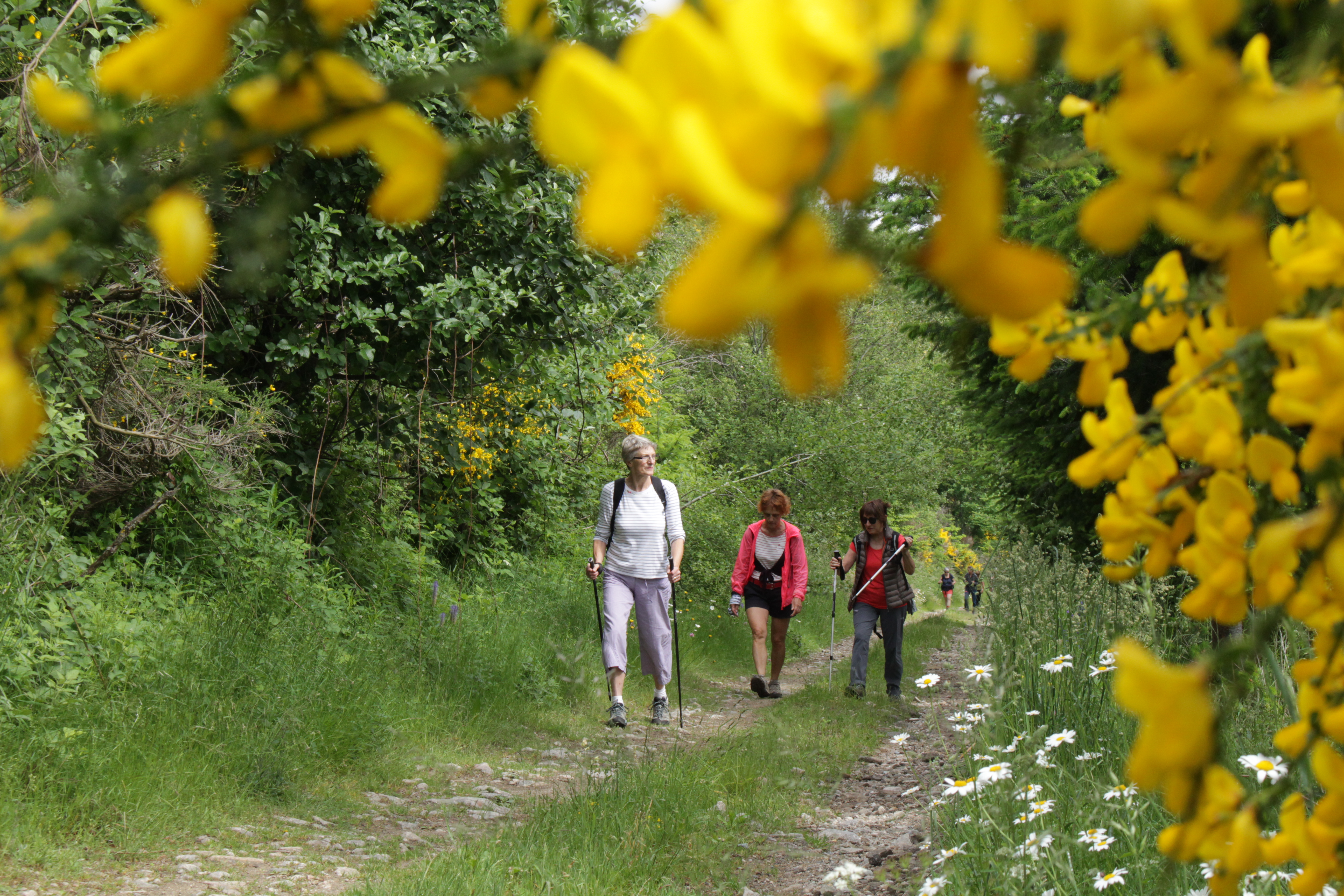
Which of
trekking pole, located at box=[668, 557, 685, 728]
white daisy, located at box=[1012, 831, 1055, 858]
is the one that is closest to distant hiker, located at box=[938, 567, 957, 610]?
trekking pole, located at box=[668, 557, 685, 728]

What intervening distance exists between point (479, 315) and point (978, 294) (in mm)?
6327

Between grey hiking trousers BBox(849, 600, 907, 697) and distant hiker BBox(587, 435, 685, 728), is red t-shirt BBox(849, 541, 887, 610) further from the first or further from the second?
distant hiker BBox(587, 435, 685, 728)

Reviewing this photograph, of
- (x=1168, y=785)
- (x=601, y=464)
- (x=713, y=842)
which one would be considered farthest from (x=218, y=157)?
(x=601, y=464)

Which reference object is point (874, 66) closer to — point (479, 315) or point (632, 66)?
point (632, 66)

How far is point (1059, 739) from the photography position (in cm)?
364

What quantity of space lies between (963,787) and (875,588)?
548 centimetres

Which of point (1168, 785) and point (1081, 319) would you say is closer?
point (1168, 785)

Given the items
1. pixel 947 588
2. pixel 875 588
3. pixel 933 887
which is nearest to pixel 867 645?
pixel 875 588

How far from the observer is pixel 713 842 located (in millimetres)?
4281

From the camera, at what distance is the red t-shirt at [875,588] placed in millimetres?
8609

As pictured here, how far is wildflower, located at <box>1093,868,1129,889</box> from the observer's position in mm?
2543

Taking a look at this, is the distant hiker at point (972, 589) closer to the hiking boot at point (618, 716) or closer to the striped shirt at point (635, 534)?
the striped shirt at point (635, 534)

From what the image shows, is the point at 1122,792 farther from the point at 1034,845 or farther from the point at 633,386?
the point at 633,386

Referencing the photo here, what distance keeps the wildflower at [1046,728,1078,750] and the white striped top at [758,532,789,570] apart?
5004 millimetres
